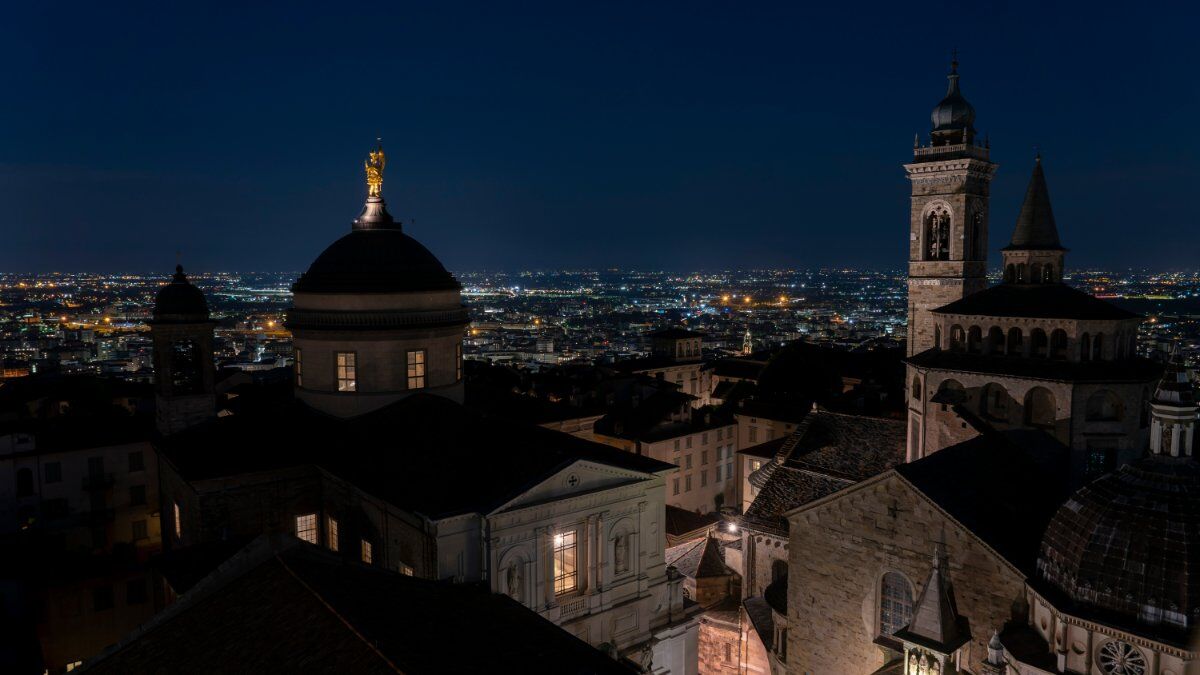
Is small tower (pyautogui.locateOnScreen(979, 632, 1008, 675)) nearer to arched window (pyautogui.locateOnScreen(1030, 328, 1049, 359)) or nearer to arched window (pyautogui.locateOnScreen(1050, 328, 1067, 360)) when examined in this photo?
arched window (pyautogui.locateOnScreen(1050, 328, 1067, 360))

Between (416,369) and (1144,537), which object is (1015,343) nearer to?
(1144,537)

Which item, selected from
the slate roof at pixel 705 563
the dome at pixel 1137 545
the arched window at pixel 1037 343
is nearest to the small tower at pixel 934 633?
the dome at pixel 1137 545

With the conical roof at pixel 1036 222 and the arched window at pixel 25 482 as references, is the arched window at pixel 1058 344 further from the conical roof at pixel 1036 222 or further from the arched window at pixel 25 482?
the arched window at pixel 25 482

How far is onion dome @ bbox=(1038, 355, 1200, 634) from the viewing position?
722 inches

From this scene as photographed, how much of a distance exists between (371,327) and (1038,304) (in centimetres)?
2541

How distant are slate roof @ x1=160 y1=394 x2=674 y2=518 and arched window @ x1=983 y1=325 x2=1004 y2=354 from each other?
13.9 metres

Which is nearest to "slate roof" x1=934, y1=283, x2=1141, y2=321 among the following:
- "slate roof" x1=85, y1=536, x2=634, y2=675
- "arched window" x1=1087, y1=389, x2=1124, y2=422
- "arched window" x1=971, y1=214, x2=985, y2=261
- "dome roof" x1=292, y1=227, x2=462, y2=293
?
"arched window" x1=1087, y1=389, x2=1124, y2=422

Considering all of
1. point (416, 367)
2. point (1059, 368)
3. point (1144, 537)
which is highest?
point (1059, 368)

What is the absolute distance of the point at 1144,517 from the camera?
19.1 m

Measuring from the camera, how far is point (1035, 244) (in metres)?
35.5

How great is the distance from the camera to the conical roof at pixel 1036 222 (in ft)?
117

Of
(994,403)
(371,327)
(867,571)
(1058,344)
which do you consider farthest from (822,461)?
(371,327)

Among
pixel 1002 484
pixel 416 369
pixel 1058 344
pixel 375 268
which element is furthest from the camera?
pixel 416 369

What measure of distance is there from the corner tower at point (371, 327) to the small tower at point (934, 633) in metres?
18.9
